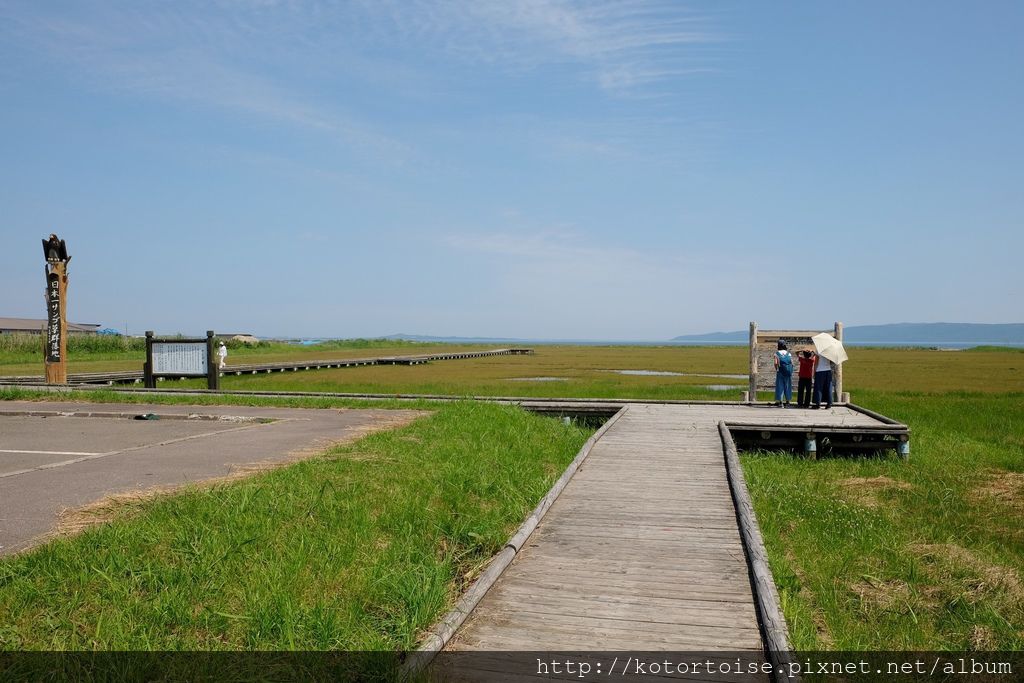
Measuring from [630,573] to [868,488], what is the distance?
704 centimetres

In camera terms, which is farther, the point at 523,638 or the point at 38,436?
the point at 38,436

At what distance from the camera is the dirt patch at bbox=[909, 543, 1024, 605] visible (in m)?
7.02

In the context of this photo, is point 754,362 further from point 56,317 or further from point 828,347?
point 56,317

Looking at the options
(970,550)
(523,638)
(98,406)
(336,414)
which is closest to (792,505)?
(970,550)

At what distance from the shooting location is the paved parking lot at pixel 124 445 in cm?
802

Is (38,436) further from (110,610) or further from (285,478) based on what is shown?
(110,610)

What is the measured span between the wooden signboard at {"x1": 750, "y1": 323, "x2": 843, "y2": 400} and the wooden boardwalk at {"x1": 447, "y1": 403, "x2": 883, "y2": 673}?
8.80 meters

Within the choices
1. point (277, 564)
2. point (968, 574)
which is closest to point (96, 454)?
point (277, 564)

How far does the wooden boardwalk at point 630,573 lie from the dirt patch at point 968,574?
83.6 inches

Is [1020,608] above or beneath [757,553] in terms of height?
beneath

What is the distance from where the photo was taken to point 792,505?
32.0 feet

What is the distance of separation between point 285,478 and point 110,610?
11.7 feet

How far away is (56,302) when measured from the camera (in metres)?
22.0

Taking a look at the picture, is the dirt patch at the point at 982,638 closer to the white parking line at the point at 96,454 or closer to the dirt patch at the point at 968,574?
the dirt patch at the point at 968,574
